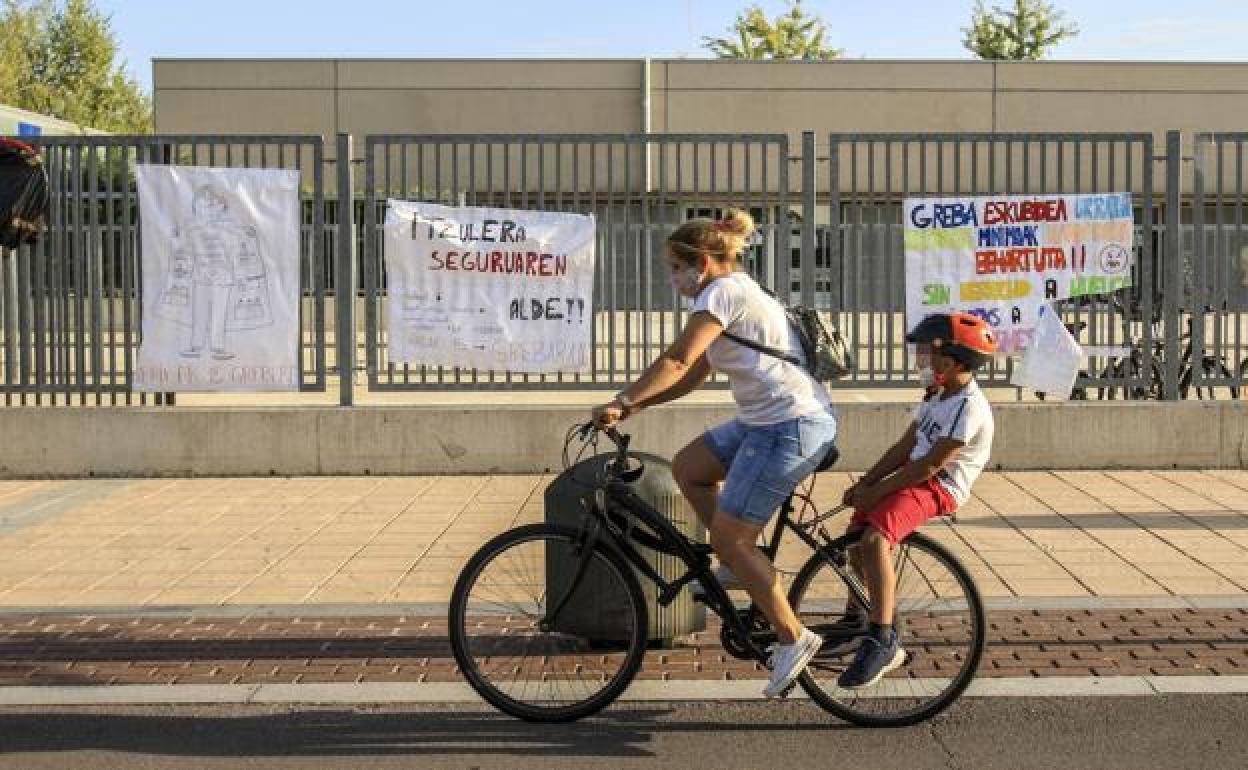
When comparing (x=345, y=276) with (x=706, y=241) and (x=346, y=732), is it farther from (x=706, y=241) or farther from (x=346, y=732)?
(x=706, y=241)

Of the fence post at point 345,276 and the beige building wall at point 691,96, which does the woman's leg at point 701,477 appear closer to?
the fence post at point 345,276

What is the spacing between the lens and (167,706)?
20.1 feet

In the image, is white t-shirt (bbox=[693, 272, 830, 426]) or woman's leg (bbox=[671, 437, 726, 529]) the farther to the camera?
woman's leg (bbox=[671, 437, 726, 529])

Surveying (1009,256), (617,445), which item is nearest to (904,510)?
(617,445)

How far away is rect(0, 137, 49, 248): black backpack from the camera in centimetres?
888

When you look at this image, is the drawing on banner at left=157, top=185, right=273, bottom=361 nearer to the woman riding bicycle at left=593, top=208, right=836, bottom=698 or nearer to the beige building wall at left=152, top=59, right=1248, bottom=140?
the woman riding bicycle at left=593, top=208, right=836, bottom=698

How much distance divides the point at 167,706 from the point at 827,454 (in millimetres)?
2663

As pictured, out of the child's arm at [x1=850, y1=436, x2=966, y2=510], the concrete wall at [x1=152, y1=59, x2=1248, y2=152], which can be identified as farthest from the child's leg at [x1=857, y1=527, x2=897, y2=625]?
the concrete wall at [x1=152, y1=59, x2=1248, y2=152]

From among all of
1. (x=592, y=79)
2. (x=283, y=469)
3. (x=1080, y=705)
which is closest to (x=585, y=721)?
(x=1080, y=705)

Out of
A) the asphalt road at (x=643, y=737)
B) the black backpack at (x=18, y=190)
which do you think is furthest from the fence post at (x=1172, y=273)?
the black backpack at (x=18, y=190)

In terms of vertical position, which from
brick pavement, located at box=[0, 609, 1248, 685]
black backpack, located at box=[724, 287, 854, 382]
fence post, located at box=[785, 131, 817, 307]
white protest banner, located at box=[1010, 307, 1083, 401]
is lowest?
brick pavement, located at box=[0, 609, 1248, 685]

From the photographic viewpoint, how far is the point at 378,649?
6906 mm

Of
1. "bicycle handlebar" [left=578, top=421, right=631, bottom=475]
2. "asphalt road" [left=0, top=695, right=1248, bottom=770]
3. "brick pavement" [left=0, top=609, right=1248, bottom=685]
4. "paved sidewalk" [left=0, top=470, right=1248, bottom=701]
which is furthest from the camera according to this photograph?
"paved sidewalk" [left=0, top=470, right=1248, bottom=701]

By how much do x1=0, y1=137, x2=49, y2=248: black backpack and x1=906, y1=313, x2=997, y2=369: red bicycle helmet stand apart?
17.6 feet
